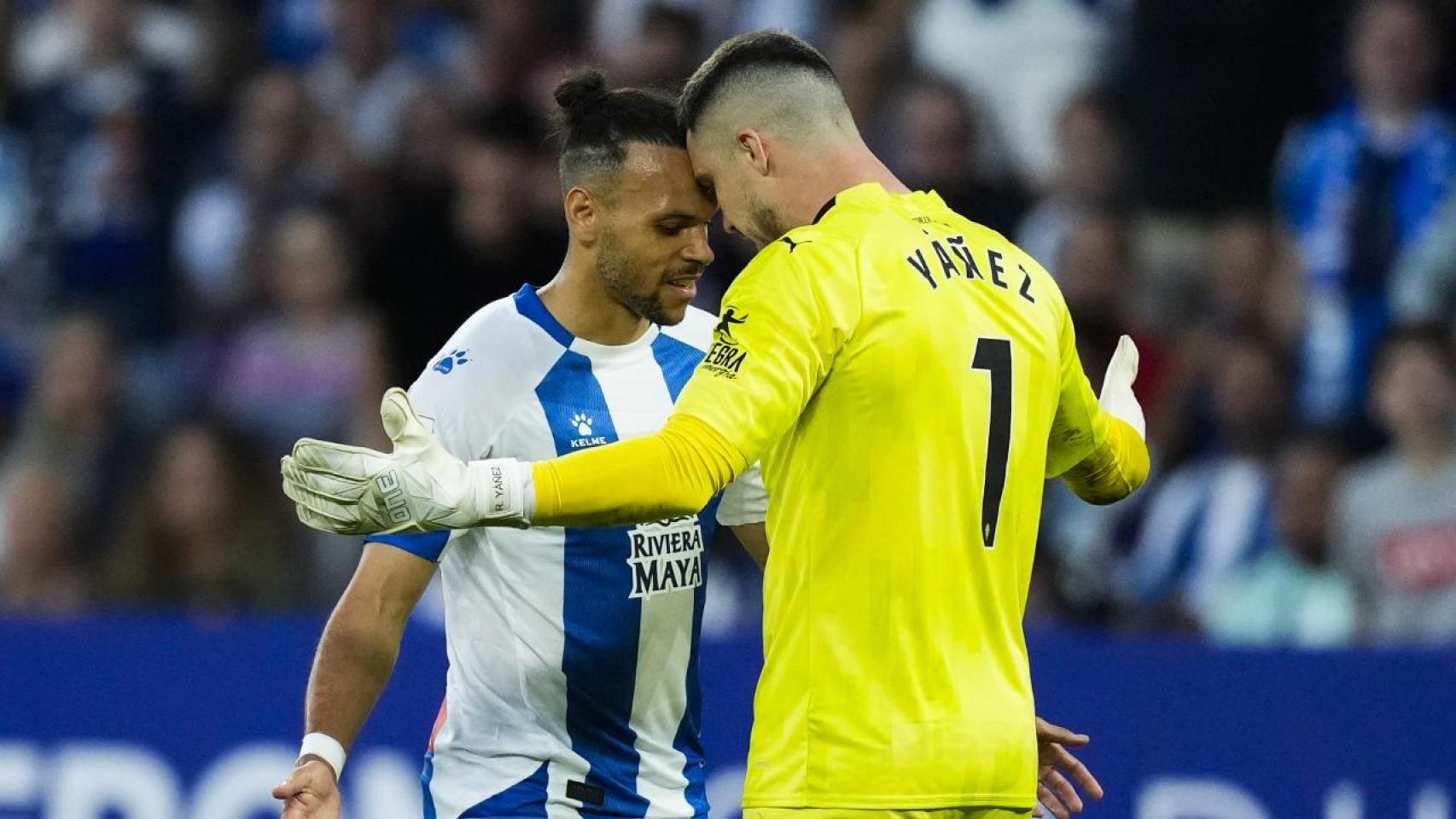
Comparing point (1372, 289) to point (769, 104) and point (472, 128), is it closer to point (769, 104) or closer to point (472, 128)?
point (472, 128)

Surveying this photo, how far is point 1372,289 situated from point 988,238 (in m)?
4.90

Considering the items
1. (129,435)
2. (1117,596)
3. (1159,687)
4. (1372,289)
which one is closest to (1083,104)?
(1372,289)

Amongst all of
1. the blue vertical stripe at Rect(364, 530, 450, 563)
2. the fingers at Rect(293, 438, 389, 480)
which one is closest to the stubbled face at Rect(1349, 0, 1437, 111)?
the blue vertical stripe at Rect(364, 530, 450, 563)

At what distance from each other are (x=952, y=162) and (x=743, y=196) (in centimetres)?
497

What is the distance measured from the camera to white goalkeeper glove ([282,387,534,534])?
3562mm

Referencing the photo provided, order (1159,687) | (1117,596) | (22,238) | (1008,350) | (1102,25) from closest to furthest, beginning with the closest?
1. (1008,350)
2. (1159,687)
3. (1117,596)
4. (1102,25)
5. (22,238)

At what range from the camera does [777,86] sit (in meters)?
4.17

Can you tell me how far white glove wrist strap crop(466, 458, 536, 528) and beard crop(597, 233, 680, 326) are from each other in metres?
1.22

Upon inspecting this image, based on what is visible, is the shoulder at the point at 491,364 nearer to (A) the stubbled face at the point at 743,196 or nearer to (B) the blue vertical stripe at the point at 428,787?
(A) the stubbled face at the point at 743,196

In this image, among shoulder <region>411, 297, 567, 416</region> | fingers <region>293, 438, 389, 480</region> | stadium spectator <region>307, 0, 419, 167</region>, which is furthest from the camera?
stadium spectator <region>307, 0, 419, 167</region>

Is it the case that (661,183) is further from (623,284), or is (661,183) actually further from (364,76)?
(364,76)

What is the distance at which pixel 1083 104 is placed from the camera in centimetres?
913

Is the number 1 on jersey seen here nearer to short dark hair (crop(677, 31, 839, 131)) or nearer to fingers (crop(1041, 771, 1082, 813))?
short dark hair (crop(677, 31, 839, 131))

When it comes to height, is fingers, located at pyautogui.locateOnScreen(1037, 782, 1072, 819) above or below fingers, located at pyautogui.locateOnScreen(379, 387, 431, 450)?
below
